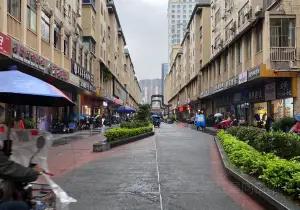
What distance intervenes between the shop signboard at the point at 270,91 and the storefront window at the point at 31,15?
46.8 ft

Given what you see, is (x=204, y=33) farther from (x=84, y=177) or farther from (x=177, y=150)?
(x=84, y=177)

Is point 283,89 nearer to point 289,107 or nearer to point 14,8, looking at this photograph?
point 289,107

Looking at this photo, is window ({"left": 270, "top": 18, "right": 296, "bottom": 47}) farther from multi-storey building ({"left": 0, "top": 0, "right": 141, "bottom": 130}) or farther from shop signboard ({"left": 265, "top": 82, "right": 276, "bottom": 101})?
multi-storey building ({"left": 0, "top": 0, "right": 141, "bottom": 130})

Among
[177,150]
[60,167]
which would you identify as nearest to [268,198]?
[60,167]

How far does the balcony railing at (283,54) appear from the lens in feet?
91.3

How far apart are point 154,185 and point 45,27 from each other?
21852 millimetres

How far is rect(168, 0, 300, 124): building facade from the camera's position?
2777 cm

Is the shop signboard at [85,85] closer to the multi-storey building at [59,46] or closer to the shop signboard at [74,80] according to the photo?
the multi-storey building at [59,46]

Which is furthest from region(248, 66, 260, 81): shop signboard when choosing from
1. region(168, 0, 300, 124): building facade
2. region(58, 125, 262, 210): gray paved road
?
region(58, 125, 262, 210): gray paved road

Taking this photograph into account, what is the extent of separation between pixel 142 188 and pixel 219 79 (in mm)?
38621

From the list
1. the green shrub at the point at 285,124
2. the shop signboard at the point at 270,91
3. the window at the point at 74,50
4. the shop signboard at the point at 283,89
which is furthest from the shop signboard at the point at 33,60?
the shop signboard at the point at 283,89

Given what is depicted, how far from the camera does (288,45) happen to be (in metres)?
28.5

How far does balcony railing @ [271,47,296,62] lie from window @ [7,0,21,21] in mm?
13849

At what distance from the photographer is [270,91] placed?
102 feet
